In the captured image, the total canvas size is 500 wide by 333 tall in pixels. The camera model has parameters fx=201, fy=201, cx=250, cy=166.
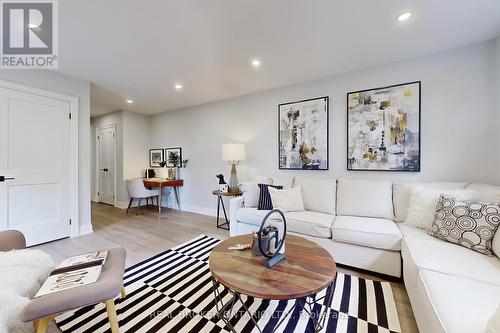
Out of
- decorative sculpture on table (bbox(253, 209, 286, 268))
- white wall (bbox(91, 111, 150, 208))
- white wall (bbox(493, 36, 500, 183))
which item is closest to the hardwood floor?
white wall (bbox(91, 111, 150, 208))

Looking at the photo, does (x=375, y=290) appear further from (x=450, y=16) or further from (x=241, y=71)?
(x=241, y=71)

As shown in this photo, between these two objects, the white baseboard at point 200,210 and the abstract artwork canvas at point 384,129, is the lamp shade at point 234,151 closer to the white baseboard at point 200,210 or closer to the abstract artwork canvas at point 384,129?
the white baseboard at point 200,210

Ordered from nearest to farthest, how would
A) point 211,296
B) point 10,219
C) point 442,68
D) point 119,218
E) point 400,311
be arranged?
point 400,311 → point 211,296 → point 442,68 → point 10,219 → point 119,218

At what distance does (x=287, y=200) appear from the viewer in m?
2.63

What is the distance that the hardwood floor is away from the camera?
5.94ft

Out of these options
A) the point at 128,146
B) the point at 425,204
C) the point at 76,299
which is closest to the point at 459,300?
the point at 425,204

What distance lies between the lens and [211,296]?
5.50ft

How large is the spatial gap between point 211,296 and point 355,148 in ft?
8.14

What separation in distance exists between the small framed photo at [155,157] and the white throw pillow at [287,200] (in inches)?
140

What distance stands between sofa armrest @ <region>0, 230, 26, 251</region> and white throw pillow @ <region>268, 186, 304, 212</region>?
237 centimetres

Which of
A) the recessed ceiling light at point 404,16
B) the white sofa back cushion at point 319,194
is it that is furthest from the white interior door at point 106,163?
the recessed ceiling light at point 404,16

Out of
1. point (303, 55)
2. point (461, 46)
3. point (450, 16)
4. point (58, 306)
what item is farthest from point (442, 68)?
point (58, 306)
